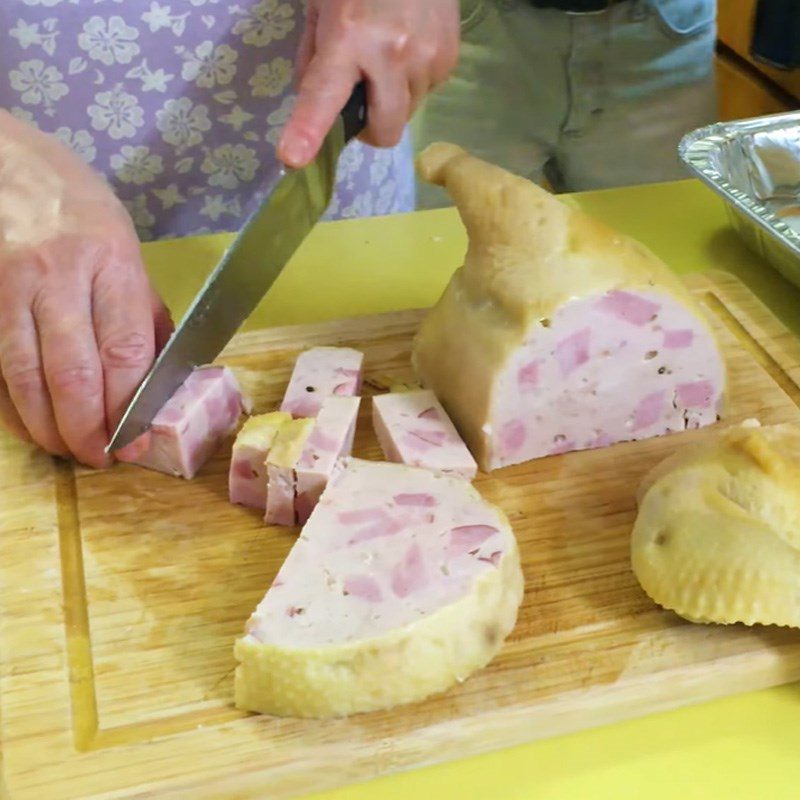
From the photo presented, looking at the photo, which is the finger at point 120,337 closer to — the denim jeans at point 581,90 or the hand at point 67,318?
the hand at point 67,318

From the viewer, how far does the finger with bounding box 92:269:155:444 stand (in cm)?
138

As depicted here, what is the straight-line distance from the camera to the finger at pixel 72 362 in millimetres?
1347

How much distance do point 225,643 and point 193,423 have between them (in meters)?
0.35

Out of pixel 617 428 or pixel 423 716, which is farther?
pixel 617 428

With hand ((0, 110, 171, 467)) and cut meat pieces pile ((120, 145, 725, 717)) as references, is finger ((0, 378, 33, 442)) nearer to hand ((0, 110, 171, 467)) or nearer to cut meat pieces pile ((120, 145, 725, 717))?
hand ((0, 110, 171, 467))

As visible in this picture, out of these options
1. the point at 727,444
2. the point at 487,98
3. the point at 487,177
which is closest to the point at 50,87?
the point at 487,177

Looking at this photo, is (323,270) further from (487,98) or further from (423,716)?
(423,716)

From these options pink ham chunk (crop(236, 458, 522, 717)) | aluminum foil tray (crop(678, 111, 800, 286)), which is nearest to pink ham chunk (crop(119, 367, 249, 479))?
pink ham chunk (crop(236, 458, 522, 717))

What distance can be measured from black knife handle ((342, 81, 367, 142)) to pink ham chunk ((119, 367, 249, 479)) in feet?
1.37

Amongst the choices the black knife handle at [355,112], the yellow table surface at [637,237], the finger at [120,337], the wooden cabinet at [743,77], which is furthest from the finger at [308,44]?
the wooden cabinet at [743,77]

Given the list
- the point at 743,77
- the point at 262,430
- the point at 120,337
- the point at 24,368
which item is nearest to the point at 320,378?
the point at 262,430

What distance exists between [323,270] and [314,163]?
518 millimetres

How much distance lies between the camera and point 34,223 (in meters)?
1.43

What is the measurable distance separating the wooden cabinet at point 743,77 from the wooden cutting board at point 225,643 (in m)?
2.62
